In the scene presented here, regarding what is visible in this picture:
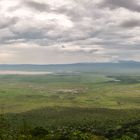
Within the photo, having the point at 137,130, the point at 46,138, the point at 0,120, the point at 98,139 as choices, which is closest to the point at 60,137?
the point at 46,138

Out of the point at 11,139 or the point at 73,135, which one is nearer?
the point at 11,139

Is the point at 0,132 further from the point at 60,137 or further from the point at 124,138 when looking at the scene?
the point at 124,138

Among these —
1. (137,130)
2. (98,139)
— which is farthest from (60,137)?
(137,130)

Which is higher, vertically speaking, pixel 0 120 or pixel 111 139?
pixel 0 120

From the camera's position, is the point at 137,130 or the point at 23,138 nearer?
the point at 23,138

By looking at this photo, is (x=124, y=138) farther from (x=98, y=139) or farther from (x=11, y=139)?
(x=11, y=139)

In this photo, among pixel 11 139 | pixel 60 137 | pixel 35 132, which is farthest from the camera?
pixel 35 132

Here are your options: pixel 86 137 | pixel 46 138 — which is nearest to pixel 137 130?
pixel 86 137

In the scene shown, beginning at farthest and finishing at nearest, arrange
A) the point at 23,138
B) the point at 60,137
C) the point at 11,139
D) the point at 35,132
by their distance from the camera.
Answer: the point at 35,132, the point at 60,137, the point at 11,139, the point at 23,138

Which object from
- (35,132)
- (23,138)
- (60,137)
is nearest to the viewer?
(23,138)
